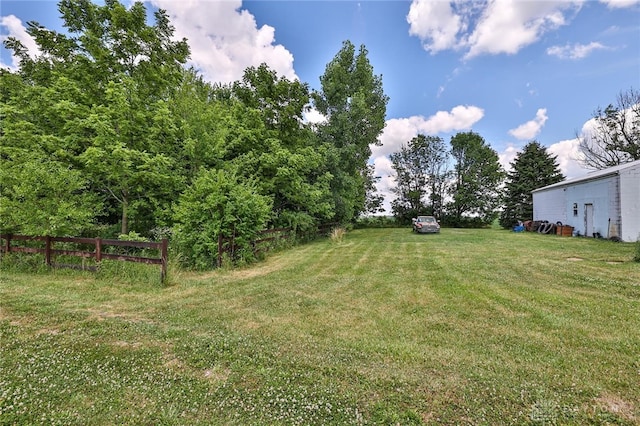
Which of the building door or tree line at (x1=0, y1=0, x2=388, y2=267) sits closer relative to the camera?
tree line at (x1=0, y1=0, x2=388, y2=267)

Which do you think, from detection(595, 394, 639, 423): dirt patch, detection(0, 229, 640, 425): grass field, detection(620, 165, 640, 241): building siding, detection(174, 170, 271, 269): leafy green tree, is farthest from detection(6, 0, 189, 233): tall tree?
detection(620, 165, 640, 241): building siding

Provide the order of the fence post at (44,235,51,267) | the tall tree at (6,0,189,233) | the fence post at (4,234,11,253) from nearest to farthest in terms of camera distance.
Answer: the fence post at (44,235,51,267) < the fence post at (4,234,11,253) < the tall tree at (6,0,189,233)

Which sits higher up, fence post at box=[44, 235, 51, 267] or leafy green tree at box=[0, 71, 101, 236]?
leafy green tree at box=[0, 71, 101, 236]

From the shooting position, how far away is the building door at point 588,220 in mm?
16422

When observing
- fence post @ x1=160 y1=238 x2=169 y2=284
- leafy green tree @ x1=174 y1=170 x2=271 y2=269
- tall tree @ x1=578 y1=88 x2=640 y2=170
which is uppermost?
tall tree @ x1=578 y1=88 x2=640 y2=170

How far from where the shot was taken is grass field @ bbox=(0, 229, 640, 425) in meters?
2.44

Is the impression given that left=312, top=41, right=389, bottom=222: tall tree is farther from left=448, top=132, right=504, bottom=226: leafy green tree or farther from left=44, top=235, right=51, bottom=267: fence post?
left=448, top=132, right=504, bottom=226: leafy green tree

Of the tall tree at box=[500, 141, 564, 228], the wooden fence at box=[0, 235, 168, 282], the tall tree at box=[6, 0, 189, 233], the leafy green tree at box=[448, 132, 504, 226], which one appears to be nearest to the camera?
the wooden fence at box=[0, 235, 168, 282]

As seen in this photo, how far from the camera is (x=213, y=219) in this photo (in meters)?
8.99

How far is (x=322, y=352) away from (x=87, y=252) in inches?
297

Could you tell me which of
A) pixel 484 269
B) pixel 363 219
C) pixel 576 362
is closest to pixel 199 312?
pixel 576 362

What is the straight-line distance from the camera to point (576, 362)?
125 inches

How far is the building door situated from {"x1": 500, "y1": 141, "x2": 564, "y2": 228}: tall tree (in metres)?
10.4

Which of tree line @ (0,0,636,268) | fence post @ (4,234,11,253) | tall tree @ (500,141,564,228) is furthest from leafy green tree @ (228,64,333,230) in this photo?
tall tree @ (500,141,564,228)
